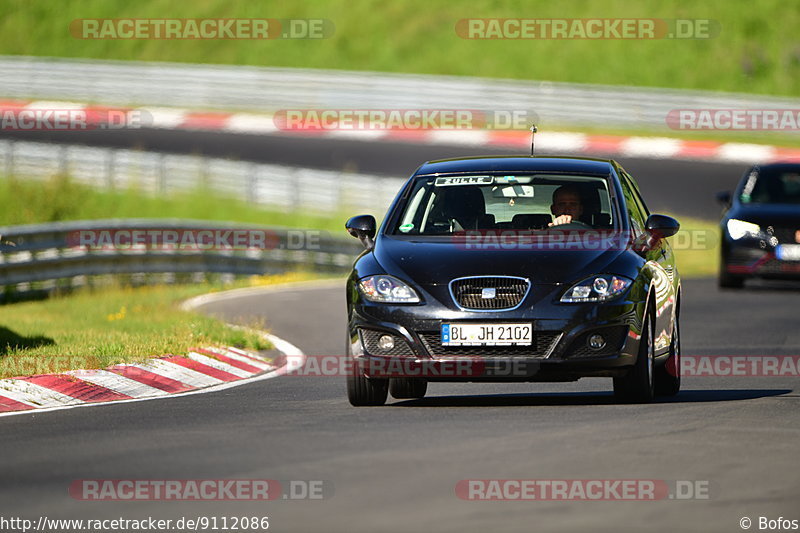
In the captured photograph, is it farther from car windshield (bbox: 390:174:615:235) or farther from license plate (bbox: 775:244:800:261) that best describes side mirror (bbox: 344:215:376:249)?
license plate (bbox: 775:244:800:261)

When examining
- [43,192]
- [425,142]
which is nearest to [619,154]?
[425,142]

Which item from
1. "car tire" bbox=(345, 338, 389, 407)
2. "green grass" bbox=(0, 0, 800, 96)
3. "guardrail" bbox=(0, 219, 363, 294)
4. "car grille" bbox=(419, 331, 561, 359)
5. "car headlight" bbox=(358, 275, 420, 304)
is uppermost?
"green grass" bbox=(0, 0, 800, 96)

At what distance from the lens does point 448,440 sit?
8.73 m

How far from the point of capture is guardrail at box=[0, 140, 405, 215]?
31.8 m

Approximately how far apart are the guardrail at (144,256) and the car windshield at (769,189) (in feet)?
25.3

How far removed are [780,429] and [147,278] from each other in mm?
16332

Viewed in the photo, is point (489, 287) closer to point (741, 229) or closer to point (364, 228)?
point (364, 228)

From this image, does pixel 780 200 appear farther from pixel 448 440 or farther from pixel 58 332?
pixel 448 440

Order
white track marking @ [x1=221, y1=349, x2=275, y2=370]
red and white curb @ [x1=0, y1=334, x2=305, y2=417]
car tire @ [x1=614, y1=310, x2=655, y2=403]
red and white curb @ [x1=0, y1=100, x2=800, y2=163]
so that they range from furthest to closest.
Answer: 1. red and white curb @ [x1=0, y1=100, x2=800, y2=163]
2. white track marking @ [x1=221, y1=349, x2=275, y2=370]
3. red and white curb @ [x1=0, y1=334, x2=305, y2=417]
4. car tire @ [x1=614, y1=310, x2=655, y2=403]

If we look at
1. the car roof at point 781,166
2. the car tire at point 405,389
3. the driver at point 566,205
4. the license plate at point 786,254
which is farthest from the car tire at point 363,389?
the car roof at point 781,166

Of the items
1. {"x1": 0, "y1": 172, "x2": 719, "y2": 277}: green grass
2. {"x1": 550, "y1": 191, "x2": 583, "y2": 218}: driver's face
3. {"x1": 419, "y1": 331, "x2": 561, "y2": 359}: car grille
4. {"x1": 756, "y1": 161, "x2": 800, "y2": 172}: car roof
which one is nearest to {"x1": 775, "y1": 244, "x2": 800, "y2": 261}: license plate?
{"x1": 756, "y1": 161, "x2": 800, "y2": 172}: car roof

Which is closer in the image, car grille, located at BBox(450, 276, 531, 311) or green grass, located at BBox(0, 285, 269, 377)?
car grille, located at BBox(450, 276, 531, 311)

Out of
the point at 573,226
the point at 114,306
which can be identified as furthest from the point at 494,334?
the point at 114,306

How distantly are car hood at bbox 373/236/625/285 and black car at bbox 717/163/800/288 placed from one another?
11224 mm
